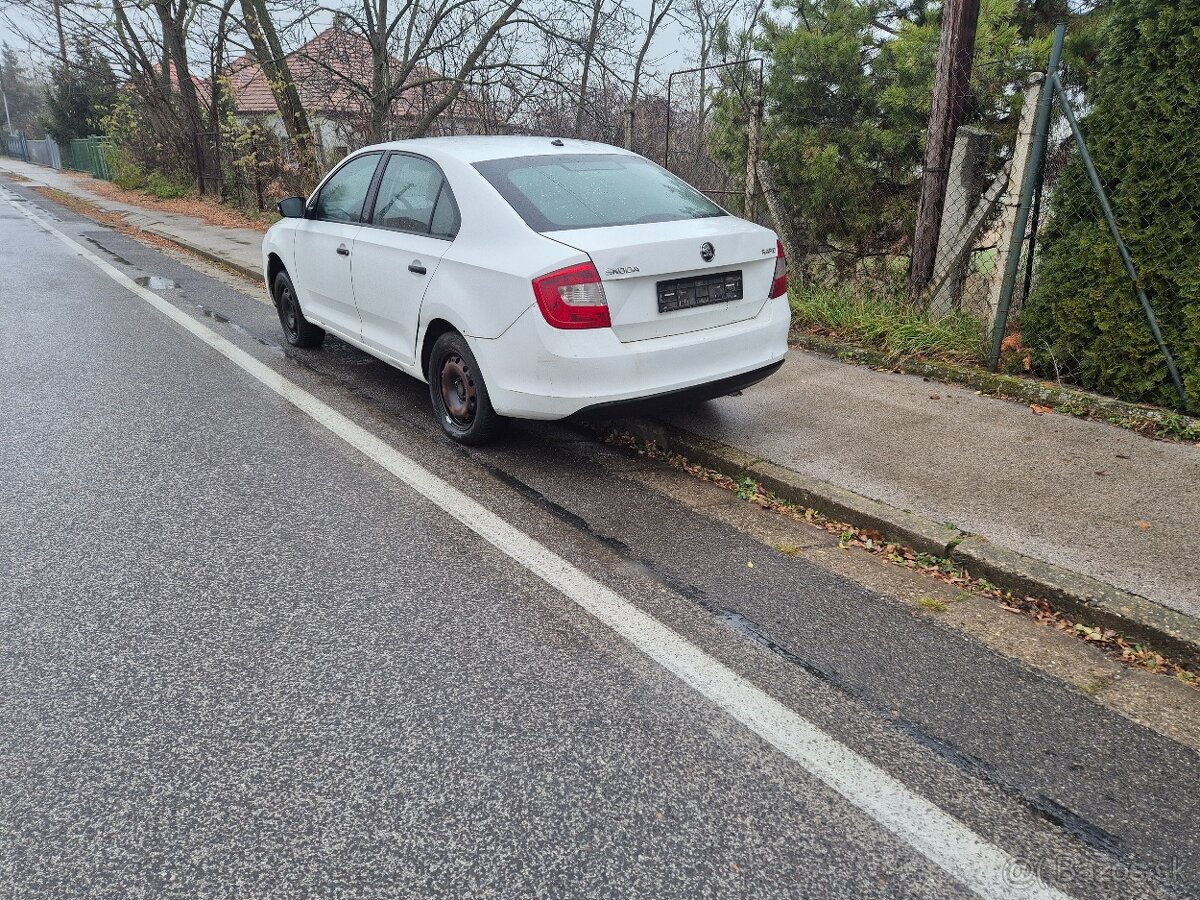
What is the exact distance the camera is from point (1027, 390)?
565 centimetres

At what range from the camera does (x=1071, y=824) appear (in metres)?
2.24

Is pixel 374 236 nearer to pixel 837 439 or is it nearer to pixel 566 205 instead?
pixel 566 205

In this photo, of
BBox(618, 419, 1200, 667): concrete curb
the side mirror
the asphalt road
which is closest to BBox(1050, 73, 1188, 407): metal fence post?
BBox(618, 419, 1200, 667): concrete curb

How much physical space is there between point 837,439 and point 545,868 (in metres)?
3.43

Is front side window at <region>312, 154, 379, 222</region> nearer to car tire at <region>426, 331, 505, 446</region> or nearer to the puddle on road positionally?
car tire at <region>426, 331, 505, 446</region>

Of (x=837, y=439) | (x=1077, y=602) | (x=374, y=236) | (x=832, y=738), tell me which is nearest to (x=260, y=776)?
(x=832, y=738)

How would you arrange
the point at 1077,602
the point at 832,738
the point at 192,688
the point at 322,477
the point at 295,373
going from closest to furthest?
the point at 832,738 → the point at 192,688 → the point at 1077,602 → the point at 322,477 → the point at 295,373

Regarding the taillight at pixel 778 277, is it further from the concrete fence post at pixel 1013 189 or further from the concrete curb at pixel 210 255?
the concrete curb at pixel 210 255

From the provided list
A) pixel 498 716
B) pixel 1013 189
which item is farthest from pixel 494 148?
pixel 1013 189

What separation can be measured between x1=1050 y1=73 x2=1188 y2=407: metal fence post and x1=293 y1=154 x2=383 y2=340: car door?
4.44 meters

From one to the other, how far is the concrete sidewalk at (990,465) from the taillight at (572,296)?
119 centimetres

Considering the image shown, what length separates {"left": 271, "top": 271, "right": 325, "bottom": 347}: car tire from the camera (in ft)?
23.6

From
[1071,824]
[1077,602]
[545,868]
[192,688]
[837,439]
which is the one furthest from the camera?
[837,439]

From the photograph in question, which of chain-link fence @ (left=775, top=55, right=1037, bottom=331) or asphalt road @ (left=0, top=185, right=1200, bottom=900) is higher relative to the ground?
chain-link fence @ (left=775, top=55, right=1037, bottom=331)
